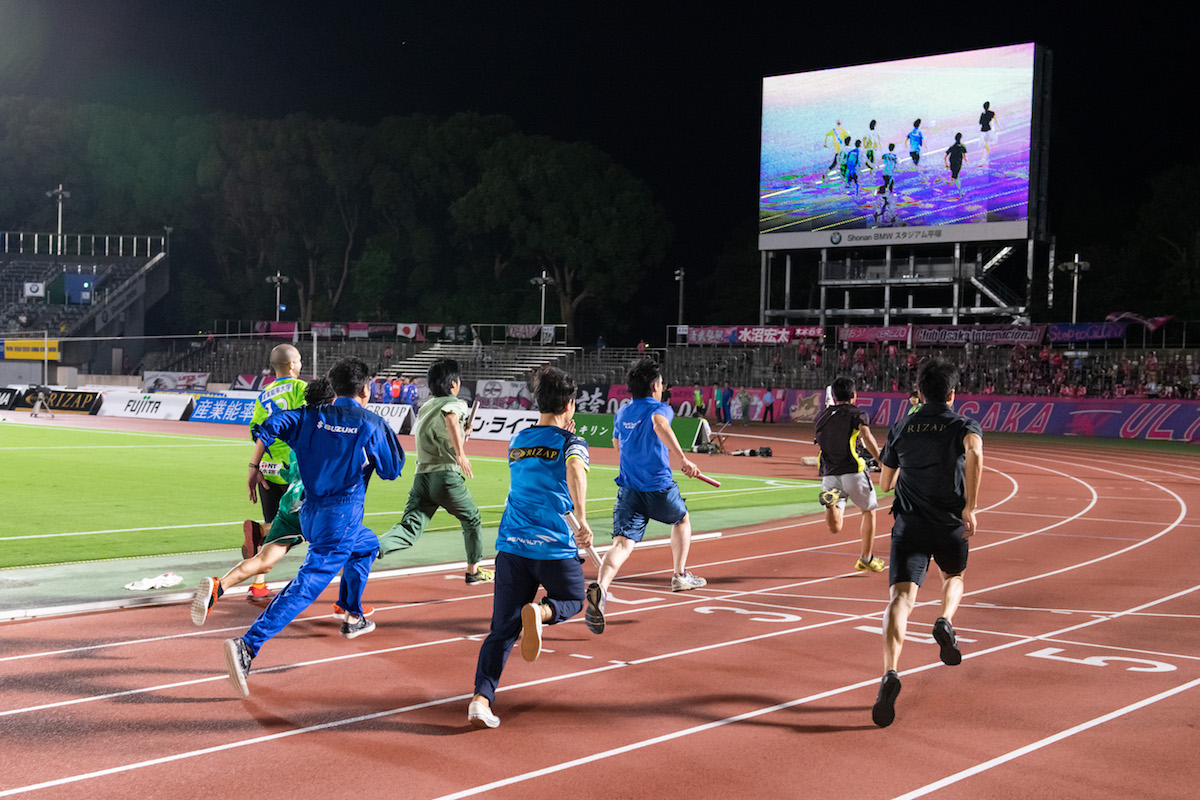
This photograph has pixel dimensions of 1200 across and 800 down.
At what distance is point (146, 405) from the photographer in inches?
1614

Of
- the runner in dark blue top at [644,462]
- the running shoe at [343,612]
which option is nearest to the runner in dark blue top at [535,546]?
the running shoe at [343,612]

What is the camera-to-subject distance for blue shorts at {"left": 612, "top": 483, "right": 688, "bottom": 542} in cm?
880

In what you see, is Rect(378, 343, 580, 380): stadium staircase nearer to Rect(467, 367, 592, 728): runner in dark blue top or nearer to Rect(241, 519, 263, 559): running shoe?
Rect(241, 519, 263, 559): running shoe

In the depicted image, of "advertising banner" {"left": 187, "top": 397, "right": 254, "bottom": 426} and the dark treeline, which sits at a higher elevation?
the dark treeline

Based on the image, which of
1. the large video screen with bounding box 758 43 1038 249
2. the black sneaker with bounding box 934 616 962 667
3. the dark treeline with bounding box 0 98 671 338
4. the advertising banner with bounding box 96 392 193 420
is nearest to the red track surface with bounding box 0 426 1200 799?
the black sneaker with bounding box 934 616 962 667

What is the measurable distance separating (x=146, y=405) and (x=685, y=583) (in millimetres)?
36074

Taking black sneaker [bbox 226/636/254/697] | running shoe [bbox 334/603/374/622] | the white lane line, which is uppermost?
black sneaker [bbox 226/636/254/697]

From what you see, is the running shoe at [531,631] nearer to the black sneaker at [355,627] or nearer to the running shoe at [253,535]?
the black sneaker at [355,627]

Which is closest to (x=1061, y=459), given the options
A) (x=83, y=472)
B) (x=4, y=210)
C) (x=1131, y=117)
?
(x=83, y=472)

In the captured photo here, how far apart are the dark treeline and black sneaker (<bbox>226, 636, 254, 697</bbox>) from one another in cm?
5716

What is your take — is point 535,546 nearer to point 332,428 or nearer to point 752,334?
point 332,428

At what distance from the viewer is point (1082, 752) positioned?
5.39 m

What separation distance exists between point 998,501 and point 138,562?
43.8 feet

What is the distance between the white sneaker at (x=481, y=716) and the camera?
5496mm
